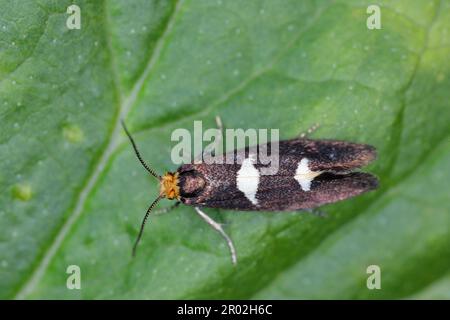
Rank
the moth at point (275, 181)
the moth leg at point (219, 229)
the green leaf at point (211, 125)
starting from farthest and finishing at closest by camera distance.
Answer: the moth at point (275, 181) < the moth leg at point (219, 229) < the green leaf at point (211, 125)

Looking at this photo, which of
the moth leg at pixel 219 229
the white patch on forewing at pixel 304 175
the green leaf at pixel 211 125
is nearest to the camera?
the green leaf at pixel 211 125

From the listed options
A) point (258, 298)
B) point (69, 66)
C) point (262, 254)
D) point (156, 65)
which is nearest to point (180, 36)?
point (156, 65)

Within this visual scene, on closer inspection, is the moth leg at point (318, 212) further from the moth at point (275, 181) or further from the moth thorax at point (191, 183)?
the moth thorax at point (191, 183)

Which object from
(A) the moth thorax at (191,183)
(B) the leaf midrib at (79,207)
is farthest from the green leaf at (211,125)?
(A) the moth thorax at (191,183)

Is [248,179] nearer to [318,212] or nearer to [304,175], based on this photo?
[304,175]

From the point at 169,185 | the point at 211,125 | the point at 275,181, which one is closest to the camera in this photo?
the point at 211,125

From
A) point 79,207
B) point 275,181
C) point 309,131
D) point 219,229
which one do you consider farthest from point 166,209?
point 309,131

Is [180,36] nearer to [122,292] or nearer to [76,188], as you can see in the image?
[76,188]
